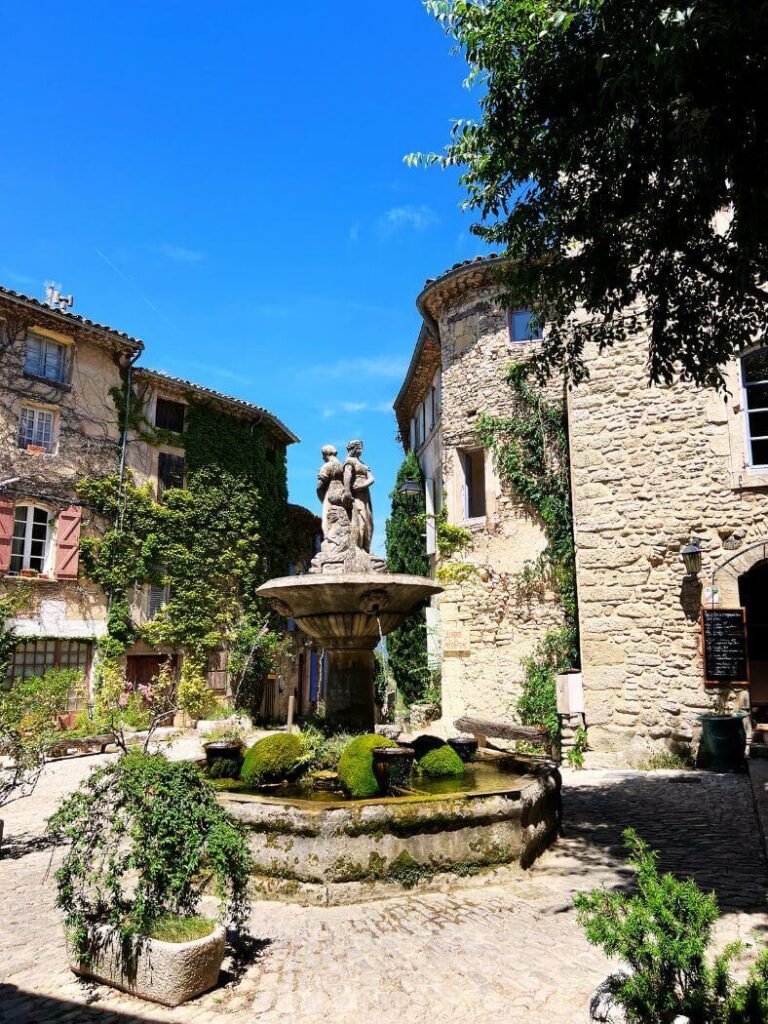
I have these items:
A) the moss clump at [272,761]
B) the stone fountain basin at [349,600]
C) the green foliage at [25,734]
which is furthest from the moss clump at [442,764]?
the green foliage at [25,734]

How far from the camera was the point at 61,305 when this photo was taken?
20.4 meters

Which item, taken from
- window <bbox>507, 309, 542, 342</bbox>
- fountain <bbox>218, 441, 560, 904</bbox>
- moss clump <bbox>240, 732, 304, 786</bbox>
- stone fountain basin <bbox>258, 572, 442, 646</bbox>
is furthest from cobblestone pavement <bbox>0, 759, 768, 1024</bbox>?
window <bbox>507, 309, 542, 342</bbox>

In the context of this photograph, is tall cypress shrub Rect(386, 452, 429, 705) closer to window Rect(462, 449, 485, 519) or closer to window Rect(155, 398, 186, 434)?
window Rect(462, 449, 485, 519)

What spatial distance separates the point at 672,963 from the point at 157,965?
8.47 ft

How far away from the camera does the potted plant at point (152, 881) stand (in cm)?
368

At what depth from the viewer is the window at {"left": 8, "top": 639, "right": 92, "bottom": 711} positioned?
58.2 feet

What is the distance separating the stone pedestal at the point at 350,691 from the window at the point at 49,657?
42.0 feet

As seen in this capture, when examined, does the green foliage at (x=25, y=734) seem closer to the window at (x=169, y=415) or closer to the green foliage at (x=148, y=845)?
the green foliage at (x=148, y=845)

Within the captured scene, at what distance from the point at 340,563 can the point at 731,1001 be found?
6.02m

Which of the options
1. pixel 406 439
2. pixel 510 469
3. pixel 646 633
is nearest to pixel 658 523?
pixel 646 633

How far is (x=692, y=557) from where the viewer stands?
10.9 meters

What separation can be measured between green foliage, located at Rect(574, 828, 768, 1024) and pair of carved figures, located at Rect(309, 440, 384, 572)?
5421 mm

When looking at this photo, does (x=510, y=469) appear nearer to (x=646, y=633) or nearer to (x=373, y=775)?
(x=646, y=633)

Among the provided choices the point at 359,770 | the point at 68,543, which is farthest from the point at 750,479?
the point at 68,543
